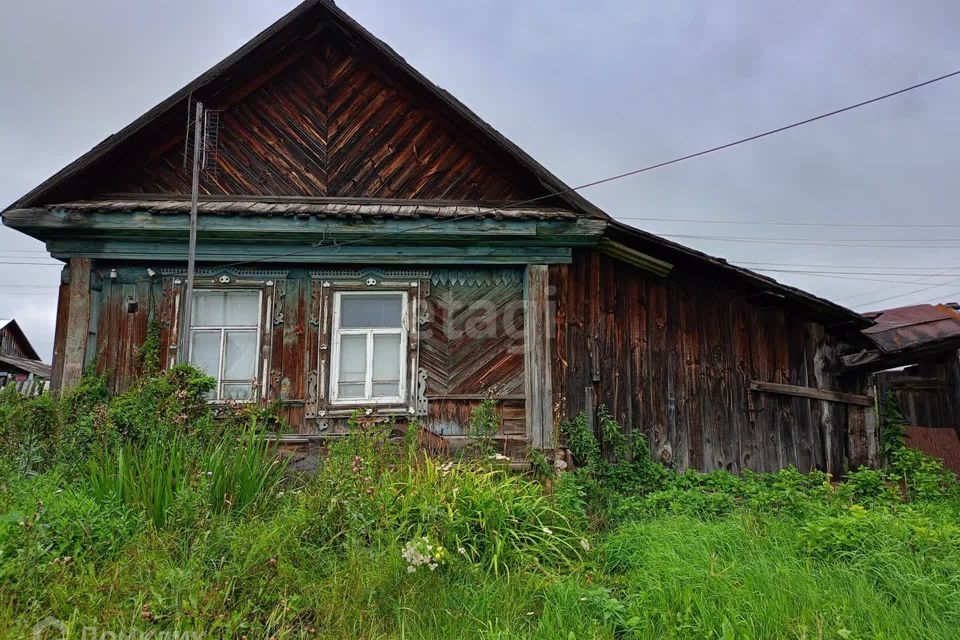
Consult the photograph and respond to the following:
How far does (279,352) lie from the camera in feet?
23.0

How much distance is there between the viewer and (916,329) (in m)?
8.81

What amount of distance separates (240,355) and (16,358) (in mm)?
25271

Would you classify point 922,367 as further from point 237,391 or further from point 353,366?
point 237,391

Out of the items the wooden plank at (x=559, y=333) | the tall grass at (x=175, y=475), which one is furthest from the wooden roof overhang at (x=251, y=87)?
the tall grass at (x=175, y=475)

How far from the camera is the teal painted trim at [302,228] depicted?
6562 mm

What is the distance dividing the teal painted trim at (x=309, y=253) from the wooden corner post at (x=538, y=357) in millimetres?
283

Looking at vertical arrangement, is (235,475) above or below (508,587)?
above

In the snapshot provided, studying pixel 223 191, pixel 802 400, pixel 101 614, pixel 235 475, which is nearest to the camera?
pixel 101 614

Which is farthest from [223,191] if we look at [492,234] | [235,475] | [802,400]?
[802,400]

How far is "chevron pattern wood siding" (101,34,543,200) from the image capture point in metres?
7.47

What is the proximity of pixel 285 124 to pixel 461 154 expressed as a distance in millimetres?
2325

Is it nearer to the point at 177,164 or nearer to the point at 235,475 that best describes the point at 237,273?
the point at 177,164

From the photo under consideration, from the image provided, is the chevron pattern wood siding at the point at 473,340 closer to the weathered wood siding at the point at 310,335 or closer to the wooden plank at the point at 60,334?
the weathered wood siding at the point at 310,335

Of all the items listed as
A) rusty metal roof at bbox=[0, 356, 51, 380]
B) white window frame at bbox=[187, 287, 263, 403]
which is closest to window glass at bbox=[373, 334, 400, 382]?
white window frame at bbox=[187, 287, 263, 403]
